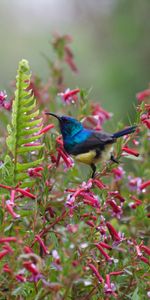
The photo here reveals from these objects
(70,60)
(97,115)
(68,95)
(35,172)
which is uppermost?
(70,60)

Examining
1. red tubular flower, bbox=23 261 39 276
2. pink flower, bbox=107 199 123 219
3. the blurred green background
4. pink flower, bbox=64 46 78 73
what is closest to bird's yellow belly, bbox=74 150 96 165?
pink flower, bbox=107 199 123 219

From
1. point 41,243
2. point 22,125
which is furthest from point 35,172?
point 41,243

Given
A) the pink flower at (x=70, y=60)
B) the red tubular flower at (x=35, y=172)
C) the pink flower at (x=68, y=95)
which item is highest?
the pink flower at (x=70, y=60)

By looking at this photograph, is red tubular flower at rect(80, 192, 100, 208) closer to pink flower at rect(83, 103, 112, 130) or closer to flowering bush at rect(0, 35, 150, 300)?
flowering bush at rect(0, 35, 150, 300)

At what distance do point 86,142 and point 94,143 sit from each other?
4 cm

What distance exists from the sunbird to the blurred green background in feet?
8.23

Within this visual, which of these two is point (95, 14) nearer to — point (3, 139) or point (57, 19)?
point (57, 19)

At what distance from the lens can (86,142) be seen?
274cm

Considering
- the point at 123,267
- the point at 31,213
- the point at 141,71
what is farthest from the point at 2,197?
the point at 141,71

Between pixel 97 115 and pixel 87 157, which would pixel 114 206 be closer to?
pixel 87 157

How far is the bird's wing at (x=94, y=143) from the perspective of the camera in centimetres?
269

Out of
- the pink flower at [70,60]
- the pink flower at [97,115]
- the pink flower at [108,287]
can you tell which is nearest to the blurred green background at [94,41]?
the pink flower at [70,60]

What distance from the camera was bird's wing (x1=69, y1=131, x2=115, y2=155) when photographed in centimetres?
269

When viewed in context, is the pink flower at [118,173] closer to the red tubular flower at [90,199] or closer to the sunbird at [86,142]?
the sunbird at [86,142]
